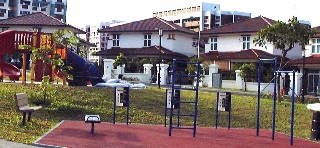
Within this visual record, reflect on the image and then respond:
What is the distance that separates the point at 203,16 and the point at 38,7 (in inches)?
1409

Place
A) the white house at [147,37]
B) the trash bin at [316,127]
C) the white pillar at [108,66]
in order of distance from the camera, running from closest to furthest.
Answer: the trash bin at [316,127], the white pillar at [108,66], the white house at [147,37]

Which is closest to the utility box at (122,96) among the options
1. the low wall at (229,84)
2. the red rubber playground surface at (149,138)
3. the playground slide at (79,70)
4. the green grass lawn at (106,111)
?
the red rubber playground surface at (149,138)

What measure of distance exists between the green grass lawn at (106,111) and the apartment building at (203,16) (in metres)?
76.4

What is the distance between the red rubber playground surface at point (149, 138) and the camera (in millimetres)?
11673

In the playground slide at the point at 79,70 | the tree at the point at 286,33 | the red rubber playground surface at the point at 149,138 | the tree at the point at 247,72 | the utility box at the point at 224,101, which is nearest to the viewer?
the red rubber playground surface at the point at 149,138

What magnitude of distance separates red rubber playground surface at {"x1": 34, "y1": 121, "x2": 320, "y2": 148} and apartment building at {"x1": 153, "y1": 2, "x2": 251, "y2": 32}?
82590 millimetres

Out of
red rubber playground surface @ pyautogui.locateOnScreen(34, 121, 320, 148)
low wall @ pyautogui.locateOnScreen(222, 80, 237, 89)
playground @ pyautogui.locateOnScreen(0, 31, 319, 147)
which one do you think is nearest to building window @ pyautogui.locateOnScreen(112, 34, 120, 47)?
low wall @ pyautogui.locateOnScreen(222, 80, 237, 89)

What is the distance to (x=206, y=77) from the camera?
4109cm

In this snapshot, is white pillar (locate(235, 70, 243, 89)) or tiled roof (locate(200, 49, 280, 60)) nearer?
white pillar (locate(235, 70, 243, 89))

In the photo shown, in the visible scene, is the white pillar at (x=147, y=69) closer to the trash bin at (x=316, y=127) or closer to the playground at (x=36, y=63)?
the playground at (x=36, y=63)

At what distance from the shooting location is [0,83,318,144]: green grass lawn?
49.9 ft

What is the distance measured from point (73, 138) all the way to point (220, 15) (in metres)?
93.2

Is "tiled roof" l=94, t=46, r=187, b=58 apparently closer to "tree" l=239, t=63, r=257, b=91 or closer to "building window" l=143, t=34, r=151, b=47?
"building window" l=143, t=34, r=151, b=47

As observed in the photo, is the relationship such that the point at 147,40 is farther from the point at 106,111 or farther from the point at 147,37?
the point at 106,111
